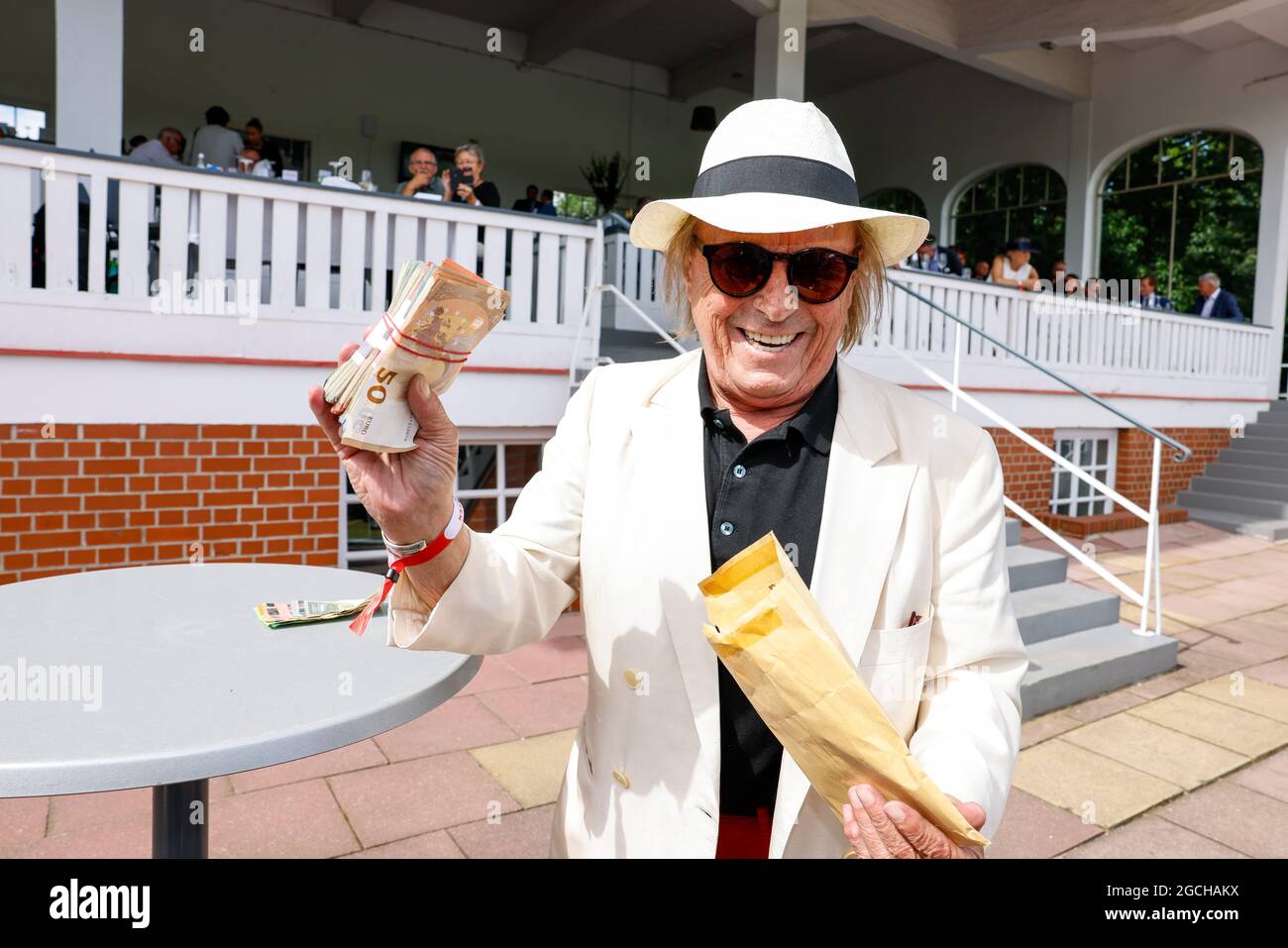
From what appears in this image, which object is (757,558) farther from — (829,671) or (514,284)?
(514,284)

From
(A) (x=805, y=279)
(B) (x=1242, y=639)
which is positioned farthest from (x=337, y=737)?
(B) (x=1242, y=639)

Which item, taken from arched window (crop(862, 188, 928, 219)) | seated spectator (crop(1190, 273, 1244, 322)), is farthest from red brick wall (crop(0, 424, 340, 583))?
arched window (crop(862, 188, 928, 219))

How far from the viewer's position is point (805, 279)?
4.65 ft

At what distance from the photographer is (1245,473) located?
1128cm

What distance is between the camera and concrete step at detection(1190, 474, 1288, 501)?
1066 cm

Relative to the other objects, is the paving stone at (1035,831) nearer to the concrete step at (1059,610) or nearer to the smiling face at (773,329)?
the concrete step at (1059,610)

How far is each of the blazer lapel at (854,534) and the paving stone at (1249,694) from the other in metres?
4.11

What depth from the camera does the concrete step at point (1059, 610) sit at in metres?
4.89

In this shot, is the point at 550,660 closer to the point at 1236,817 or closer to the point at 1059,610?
the point at 1059,610

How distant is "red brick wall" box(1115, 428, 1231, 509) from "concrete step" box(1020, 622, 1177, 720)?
19.1 ft

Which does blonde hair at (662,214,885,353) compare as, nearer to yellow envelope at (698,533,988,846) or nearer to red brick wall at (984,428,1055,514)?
yellow envelope at (698,533,988,846)

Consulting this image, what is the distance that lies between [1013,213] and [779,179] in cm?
1516

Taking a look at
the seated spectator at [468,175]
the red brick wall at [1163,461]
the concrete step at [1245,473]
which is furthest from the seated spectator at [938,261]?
the seated spectator at [468,175]
